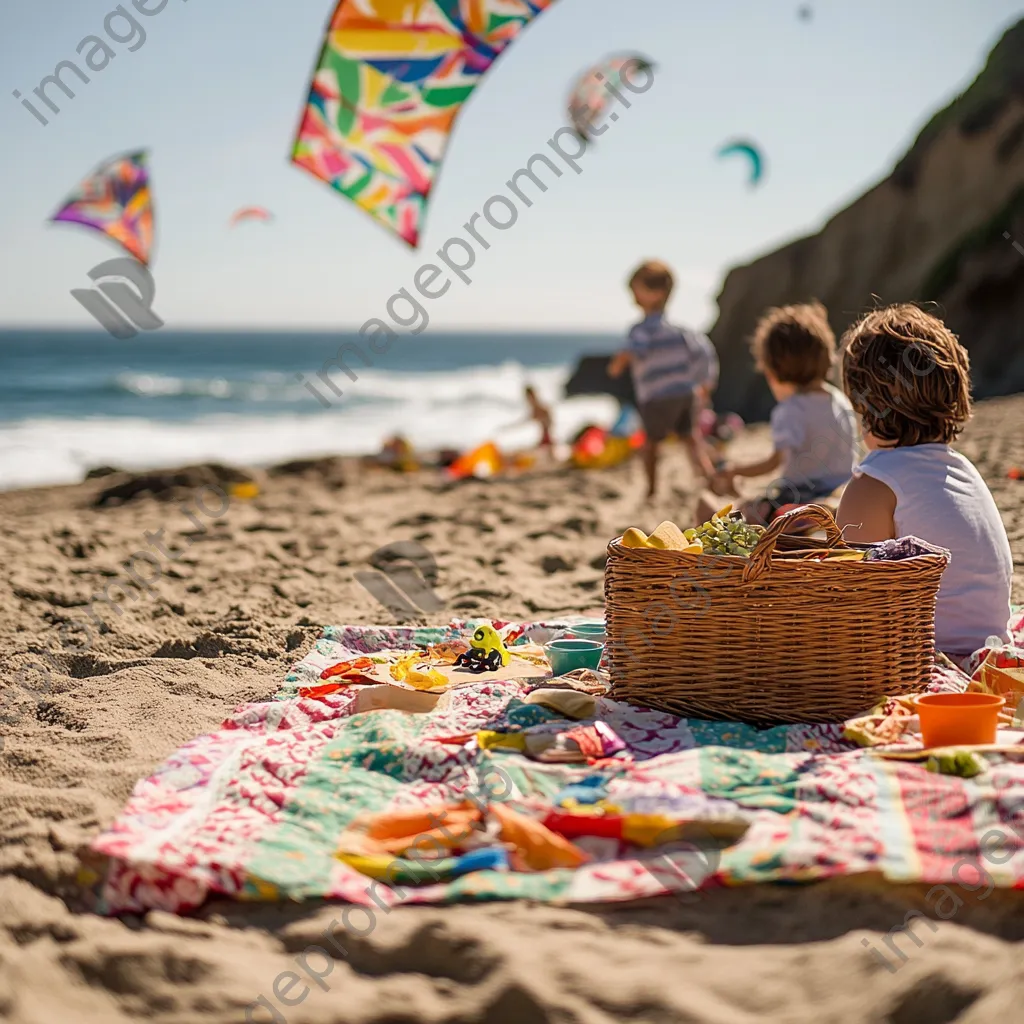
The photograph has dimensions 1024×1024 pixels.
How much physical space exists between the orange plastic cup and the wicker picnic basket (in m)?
0.27

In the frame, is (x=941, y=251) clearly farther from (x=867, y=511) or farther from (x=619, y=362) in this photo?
(x=867, y=511)

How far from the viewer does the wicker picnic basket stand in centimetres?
241

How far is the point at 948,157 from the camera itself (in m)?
15.9

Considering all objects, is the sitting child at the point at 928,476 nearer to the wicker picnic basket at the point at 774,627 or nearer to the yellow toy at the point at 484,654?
the wicker picnic basket at the point at 774,627

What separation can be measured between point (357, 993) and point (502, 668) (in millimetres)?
1434

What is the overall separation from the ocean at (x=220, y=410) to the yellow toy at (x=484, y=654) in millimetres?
9061

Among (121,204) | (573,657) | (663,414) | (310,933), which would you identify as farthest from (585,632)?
(121,204)

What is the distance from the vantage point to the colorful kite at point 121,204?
862 cm

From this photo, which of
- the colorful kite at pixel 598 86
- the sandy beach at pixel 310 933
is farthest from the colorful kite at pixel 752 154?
the sandy beach at pixel 310 933

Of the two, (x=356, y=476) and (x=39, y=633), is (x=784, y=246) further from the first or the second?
(x=39, y=633)

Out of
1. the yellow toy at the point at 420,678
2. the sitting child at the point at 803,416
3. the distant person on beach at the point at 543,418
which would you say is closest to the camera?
the yellow toy at the point at 420,678

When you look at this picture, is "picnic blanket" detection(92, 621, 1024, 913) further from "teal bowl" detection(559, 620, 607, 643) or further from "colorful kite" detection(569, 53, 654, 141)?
"colorful kite" detection(569, 53, 654, 141)

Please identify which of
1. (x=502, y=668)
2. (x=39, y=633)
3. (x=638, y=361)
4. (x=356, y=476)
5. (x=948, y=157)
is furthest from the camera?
(x=948, y=157)

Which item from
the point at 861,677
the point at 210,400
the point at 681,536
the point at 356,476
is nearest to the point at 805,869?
the point at 861,677
